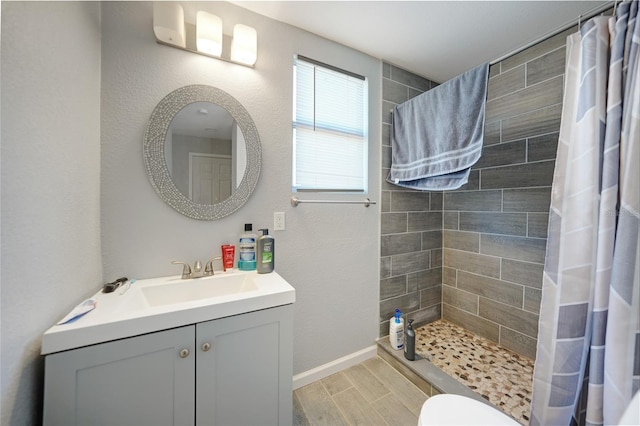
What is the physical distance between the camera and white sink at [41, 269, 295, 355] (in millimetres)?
730

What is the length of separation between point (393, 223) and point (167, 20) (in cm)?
189

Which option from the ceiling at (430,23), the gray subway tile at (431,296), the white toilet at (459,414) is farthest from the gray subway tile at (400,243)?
the ceiling at (430,23)

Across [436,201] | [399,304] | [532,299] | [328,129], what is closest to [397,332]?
[399,304]

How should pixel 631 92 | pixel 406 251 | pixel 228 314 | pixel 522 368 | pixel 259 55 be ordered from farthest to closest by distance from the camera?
pixel 406 251, pixel 522 368, pixel 259 55, pixel 228 314, pixel 631 92

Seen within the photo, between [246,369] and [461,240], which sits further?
[461,240]

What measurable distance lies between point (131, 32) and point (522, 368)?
3.10 metres

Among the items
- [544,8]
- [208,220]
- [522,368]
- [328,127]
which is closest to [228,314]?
[208,220]

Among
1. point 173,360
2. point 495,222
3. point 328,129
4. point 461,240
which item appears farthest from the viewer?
point 461,240

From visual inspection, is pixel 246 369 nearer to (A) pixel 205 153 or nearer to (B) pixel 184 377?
(B) pixel 184 377

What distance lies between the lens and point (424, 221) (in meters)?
2.15

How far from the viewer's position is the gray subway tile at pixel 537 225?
1.63m

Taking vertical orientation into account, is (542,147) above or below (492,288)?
above

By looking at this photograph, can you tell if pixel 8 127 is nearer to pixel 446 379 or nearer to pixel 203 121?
pixel 203 121

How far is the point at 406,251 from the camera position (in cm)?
203
